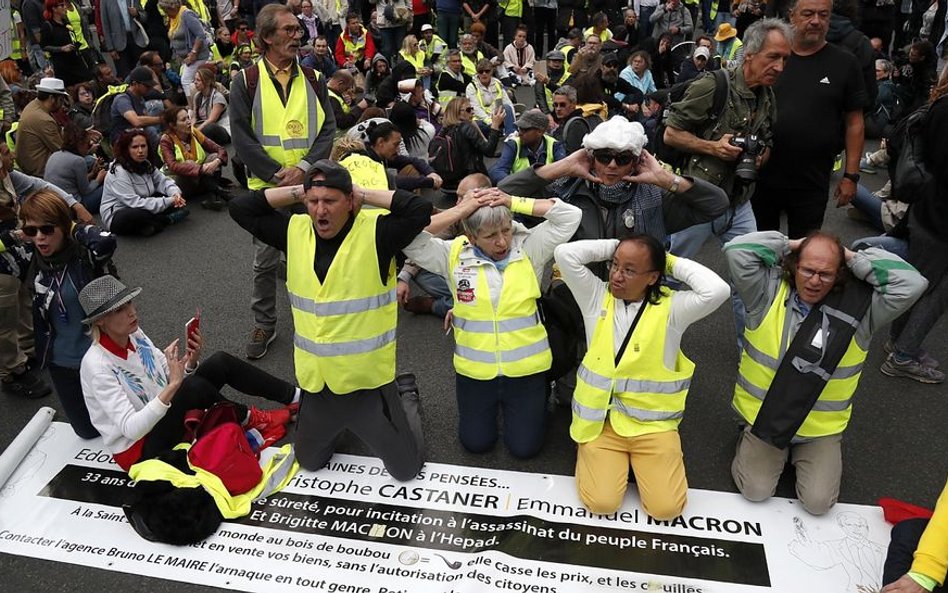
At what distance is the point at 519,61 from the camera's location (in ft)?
43.1

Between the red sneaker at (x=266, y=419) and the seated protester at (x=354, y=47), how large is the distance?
963 cm

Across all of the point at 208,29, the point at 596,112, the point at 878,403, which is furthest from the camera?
the point at 208,29

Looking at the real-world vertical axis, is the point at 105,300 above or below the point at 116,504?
above

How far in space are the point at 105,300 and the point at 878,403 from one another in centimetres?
446

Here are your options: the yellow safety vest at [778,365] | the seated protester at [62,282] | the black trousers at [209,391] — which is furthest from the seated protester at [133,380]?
the yellow safety vest at [778,365]

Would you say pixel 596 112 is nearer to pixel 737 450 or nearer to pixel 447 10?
pixel 737 450

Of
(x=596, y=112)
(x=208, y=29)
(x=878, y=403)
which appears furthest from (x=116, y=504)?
(x=208, y=29)

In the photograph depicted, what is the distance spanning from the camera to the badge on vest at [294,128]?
177 inches

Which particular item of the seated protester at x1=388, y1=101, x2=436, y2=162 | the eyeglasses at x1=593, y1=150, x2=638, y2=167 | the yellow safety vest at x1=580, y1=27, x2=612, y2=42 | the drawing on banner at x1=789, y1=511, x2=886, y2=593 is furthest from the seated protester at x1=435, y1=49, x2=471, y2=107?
the drawing on banner at x1=789, y1=511, x2=886, y2=593

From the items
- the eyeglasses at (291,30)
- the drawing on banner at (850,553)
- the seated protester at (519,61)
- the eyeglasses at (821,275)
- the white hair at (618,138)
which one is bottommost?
the seated protester at (519,61)

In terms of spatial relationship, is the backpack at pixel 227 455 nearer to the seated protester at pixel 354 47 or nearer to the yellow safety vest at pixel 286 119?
the yellow safety vest at pixel 286 119

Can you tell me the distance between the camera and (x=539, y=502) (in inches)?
138

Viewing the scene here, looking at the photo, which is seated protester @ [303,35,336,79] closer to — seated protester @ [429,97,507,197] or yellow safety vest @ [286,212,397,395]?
seated protester @ [429,97,507,197]

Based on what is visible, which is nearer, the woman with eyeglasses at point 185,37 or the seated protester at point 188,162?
the seated protester at point 188,162
